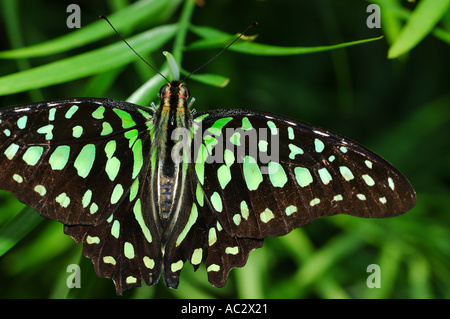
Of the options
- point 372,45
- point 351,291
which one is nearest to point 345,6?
point 372,45

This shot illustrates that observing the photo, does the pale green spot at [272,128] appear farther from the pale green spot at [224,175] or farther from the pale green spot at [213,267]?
the pale green spot at [213,267]

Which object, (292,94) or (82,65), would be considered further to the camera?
(292,94)

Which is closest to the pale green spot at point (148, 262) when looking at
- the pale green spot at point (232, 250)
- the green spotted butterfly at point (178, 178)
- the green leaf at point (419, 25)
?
Answer: the green spotted butterfly at point (178, 178)

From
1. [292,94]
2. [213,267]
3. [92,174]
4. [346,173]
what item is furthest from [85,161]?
[292,94]

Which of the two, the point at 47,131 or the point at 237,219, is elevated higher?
the point at 47,131

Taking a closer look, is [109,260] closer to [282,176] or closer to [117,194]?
[117,194]

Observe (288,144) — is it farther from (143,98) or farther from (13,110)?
(13,110)

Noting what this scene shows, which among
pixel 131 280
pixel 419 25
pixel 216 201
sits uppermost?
pixel 419 25
